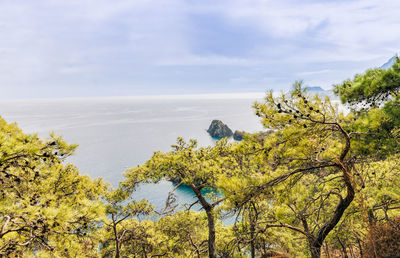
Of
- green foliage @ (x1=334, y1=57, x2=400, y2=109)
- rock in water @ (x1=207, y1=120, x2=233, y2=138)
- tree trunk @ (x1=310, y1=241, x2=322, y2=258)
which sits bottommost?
tree trunk @ (x1=310, y1=241, x2=322, y2=258)

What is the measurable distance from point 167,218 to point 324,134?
31.2ft

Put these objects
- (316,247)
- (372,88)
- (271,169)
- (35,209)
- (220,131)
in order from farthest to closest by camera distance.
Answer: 1. (220,131)
2. (271,169)
3. (316,247)
4. (372,88)
5. (35,209)

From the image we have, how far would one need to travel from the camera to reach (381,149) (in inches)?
177

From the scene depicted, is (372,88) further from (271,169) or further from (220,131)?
(220,131)

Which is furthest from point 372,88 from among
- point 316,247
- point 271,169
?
point 316,247

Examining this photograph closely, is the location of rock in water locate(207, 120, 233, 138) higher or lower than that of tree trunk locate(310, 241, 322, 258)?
higher

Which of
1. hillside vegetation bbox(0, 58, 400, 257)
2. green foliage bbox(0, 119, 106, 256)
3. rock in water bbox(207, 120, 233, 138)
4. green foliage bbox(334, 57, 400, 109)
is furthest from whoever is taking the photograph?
rock in water bbox(207, 120, 233, 138)

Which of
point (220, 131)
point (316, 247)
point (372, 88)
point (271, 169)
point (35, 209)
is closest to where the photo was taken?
point (35, 209)

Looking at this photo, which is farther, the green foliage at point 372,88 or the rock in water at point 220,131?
the rock in water at point 220,131

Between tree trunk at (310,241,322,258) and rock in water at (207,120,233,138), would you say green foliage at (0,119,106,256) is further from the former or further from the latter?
rock in water at (207,120,233,138)

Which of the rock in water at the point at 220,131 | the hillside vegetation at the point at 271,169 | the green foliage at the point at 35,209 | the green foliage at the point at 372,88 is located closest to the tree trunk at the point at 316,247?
the hillside vegetation at the point at 271,169

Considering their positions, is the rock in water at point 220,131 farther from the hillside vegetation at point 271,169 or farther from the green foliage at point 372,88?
the green foliage at point 372,88

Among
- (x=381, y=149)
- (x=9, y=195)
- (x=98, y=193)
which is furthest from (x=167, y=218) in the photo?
(x=381, y=149)

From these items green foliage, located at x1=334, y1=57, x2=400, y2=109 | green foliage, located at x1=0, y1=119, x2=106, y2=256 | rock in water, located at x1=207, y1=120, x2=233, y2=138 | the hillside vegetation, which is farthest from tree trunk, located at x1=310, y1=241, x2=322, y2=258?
rock in water, located at x1=207, y1=120, x2=233, y2=138
